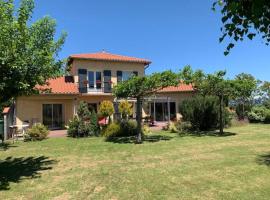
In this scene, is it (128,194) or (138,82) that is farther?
(138,82)

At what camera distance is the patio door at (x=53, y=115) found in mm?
25025

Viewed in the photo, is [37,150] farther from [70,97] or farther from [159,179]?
[70,97]

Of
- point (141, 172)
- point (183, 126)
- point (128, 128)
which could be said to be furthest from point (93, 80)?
point (141, 172)

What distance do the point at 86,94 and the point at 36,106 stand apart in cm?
463

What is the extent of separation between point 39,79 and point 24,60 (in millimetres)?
919

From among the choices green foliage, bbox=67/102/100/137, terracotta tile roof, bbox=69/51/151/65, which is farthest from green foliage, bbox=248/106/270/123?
green foliage, bbox=67/102/100/137

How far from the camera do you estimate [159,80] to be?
1560 cm

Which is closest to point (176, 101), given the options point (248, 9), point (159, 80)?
point (159, 80)

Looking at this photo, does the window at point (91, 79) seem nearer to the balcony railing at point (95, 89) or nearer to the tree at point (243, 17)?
the balcony railing at point (95, 89)

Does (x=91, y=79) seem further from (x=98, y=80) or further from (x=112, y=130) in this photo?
(x=112, y=130)

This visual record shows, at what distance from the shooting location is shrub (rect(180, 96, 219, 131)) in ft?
71.0

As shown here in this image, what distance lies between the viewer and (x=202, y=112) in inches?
846

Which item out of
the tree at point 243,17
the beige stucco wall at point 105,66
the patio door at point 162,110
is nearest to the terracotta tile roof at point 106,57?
the beige stucco wall at point 105,66

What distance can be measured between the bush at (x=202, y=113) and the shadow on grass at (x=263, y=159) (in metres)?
10.8
